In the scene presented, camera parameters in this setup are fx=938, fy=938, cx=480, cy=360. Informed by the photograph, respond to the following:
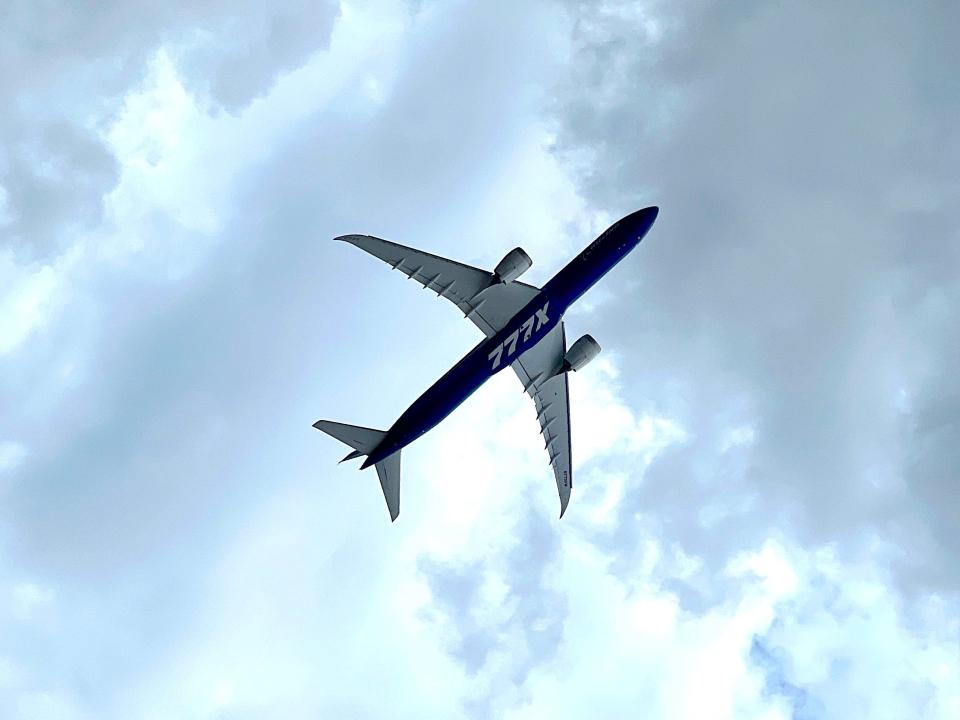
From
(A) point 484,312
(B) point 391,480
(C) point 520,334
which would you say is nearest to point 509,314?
(A) point 484,312

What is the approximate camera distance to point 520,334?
80.4 metres

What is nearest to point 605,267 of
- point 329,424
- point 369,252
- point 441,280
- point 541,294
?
point 541,294

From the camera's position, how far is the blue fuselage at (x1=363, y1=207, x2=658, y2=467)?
7819 centimetres

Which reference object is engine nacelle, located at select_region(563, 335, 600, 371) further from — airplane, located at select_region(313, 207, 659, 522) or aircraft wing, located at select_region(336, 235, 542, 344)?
aircraft wing, located at select_region(336, 235, 542, 344)

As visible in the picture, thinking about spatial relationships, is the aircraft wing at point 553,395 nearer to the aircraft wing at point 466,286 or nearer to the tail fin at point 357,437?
the aircraft wing at point 466,286

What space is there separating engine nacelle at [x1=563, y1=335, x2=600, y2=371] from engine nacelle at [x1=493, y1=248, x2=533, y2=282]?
1021 centimetres

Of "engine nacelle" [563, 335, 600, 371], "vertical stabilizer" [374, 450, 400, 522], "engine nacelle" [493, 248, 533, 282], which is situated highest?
"engine nacelle" [493, 248, 533, 282]

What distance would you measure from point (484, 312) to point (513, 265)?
6.23 meters

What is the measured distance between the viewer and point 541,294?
8106cm

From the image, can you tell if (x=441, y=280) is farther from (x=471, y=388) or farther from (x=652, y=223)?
(x=652, y=223)

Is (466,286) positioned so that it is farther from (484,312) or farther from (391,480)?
(391,480)

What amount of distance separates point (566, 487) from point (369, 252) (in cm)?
2996

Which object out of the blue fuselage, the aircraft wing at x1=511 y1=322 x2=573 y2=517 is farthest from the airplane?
the aircraft wing at x1=511 y1=322 x2=573 y2=517

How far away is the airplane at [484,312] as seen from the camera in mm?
78312
